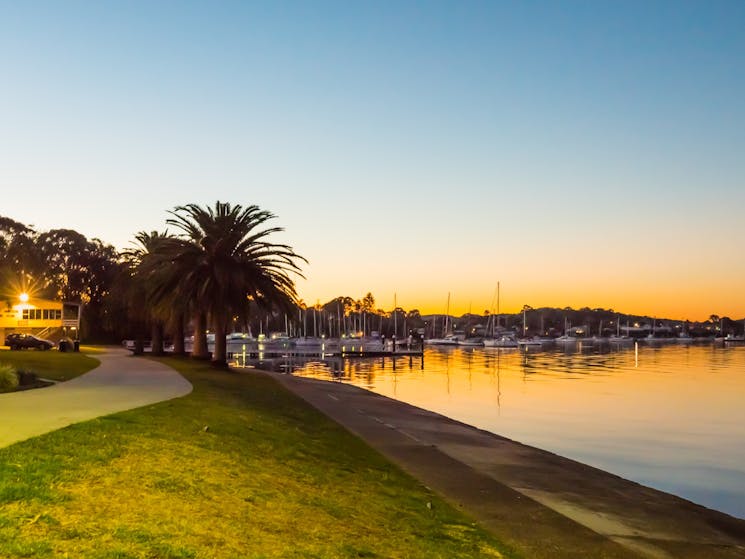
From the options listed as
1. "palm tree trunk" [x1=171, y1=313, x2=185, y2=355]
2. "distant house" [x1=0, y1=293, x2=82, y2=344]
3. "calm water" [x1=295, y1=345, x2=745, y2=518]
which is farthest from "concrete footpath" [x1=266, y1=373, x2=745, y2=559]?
"distant house" [x1=0, y1=293, x2=82, y2=344]

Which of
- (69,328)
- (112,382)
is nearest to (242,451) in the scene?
(112,382)

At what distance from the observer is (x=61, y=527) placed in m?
7.90

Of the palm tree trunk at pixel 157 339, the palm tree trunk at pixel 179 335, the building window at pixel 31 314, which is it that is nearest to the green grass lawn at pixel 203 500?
the palm tree trunk at pixel 179 335

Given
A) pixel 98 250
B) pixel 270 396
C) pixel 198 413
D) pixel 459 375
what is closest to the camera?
pixel 198 413

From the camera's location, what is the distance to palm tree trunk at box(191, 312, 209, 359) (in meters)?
46.2

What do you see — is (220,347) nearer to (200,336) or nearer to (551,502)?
(200,336)

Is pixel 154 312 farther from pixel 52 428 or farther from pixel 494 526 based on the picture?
pixel 494 526

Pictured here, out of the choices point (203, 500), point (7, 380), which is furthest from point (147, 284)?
point (203, 500)

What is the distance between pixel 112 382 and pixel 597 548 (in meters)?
21.4

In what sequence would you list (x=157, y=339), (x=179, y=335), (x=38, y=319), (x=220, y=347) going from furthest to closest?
(x=38, y=319) < (x=157, y=339) < (x=179, y=335) < (x=220, y=347)

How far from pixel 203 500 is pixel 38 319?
66478 mm

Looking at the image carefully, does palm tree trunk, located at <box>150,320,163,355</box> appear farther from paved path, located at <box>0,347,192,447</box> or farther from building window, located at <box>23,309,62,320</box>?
paved path, located at <box>0,347,192,447</box>

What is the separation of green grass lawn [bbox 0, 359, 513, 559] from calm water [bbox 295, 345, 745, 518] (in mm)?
12277

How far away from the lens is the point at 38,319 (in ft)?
223
